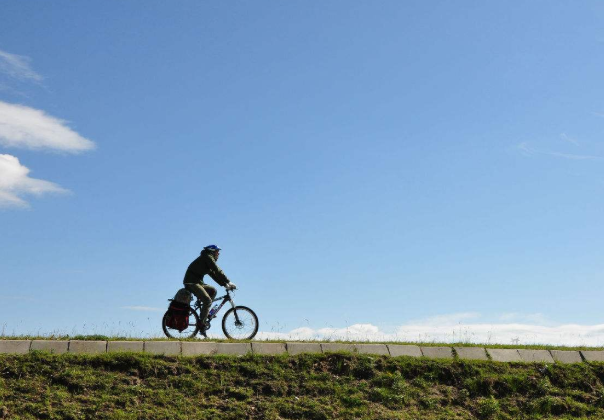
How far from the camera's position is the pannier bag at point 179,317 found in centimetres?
1505

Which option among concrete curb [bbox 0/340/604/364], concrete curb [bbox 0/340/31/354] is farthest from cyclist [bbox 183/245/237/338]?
concrete curb [bbox 0/340/31/354]

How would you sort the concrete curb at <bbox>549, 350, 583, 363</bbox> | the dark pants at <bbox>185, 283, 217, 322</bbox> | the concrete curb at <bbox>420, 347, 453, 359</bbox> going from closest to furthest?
the concrete curb at <bbox>420, 347, 453, 359</bbox>
the concrete curb at <bbox>549, 350, 583, 363</bbox>
the dark pants at <bbox>185, 283, 217, 322</bbox>

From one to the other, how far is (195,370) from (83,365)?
1.87 meters

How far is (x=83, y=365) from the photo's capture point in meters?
11.4

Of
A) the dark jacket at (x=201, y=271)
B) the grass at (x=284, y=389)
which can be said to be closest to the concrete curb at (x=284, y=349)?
the grass at (x=284, y=389)

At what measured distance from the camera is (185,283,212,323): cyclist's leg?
15.0 meters

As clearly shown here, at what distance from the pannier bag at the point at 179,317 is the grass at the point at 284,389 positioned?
3.19 meters

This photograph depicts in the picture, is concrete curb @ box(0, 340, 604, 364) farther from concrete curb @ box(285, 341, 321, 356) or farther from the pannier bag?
the pannier bag

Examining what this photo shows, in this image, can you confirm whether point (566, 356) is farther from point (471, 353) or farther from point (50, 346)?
point (50, 346)

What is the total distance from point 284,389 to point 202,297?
4412 millimetres

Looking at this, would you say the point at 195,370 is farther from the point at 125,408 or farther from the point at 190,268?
the point at 190,268

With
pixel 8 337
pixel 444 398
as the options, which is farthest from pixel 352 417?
pixel 8 337

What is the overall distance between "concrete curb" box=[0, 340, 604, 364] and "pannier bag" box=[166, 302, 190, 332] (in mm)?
2402

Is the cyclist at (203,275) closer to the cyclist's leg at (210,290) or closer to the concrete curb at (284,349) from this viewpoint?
the cyclist's leg at (210,290)
